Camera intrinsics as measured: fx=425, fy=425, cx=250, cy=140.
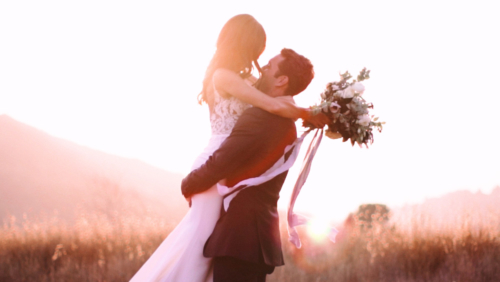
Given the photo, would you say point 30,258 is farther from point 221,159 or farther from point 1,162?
point 1,162

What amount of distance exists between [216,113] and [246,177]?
2.24ft

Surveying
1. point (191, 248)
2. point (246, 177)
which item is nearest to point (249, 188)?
point (246, 177)

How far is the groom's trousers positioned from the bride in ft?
0.58

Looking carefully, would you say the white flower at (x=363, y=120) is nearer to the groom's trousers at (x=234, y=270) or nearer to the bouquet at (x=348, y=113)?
the bouquet at (x=348, y=113)

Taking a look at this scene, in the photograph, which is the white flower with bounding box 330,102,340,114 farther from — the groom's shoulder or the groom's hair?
the groom's shoulder

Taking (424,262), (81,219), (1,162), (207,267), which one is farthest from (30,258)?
(1,162)

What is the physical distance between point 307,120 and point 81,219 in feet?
20.0

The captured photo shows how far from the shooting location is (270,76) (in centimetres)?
313

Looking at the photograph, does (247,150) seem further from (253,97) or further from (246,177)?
(253,97)

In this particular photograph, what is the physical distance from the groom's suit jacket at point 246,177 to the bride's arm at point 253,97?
0.19 feet

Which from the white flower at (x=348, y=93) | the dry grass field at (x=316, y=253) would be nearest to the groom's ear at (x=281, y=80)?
the white flower at (x=348, y=93)

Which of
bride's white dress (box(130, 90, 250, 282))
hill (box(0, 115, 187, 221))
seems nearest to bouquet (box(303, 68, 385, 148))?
bride's white dress (box(130, 90, 250, 282))

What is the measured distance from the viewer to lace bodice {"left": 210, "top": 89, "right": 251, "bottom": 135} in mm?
3246

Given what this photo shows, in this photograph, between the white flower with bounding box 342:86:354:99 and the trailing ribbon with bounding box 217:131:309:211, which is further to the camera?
the white flower with bounding box 342:86:354:99
